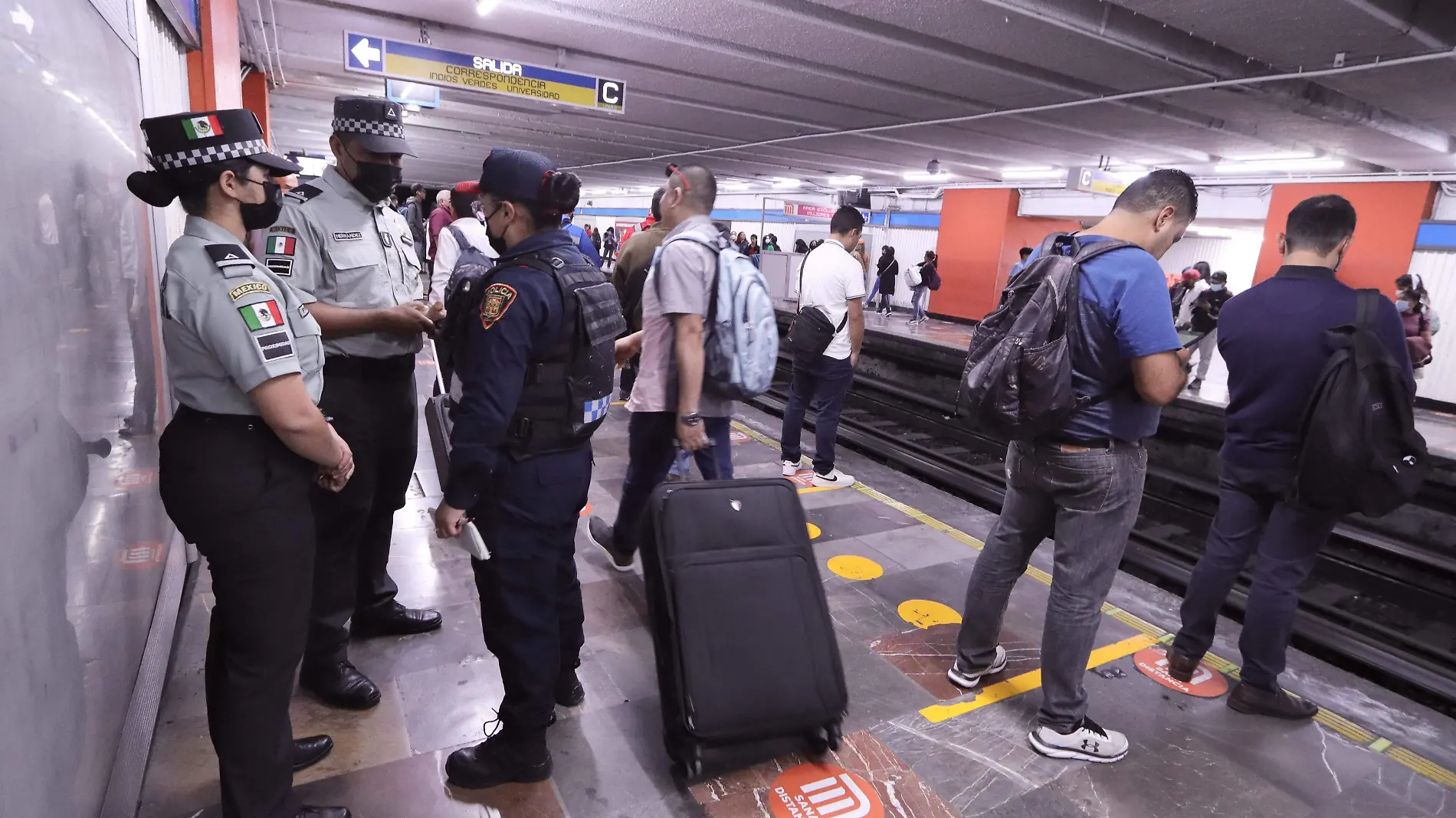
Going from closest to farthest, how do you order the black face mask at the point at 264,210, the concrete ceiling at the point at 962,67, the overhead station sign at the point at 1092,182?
the black face mask at the point at 264,210 < the concrete ceiling at the point at 962,67 < the overhead station sign at the point at 1092,182

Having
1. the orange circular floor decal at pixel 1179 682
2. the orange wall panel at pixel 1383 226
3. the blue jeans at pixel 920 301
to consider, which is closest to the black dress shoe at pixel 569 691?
the orange circular floor decal at pixel 1179 682

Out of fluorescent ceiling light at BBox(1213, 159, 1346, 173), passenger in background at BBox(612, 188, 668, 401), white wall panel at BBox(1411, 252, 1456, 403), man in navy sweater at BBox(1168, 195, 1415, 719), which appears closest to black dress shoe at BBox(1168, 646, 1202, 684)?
man in navy sweater at BBox(1168, 195, 1415, 719)

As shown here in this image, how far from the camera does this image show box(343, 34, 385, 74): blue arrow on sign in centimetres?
675

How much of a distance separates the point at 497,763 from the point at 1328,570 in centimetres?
702

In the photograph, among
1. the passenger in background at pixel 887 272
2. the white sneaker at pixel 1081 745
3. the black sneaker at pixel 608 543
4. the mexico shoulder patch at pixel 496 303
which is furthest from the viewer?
the passenger in background at pixel 887 272

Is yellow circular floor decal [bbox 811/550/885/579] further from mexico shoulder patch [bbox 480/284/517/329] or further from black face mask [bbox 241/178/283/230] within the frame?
black face mask [bbox 241/178/283/230]

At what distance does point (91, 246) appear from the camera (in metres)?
2.00

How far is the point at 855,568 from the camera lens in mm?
4277

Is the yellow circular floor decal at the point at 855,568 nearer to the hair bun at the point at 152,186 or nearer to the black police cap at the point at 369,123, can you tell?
the black police cap at the point at 369,123

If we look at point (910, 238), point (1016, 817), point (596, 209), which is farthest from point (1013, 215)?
point (596, 209)

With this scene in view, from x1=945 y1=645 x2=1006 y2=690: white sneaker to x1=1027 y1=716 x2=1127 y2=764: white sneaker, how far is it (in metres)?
0.38

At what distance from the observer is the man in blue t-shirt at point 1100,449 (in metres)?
2.43

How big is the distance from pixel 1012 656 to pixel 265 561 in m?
3.08

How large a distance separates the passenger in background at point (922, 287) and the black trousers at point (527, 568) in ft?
55.4
